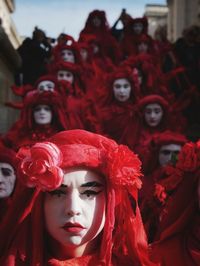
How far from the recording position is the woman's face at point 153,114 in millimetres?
6527

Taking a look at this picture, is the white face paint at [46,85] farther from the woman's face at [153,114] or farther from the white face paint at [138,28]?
the white face paint at [138,28]

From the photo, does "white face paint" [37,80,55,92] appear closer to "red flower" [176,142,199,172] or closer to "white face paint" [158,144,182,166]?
"white face paint" [158,144,182,166]

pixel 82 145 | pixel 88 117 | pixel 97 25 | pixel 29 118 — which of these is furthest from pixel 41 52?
pixel 82 145

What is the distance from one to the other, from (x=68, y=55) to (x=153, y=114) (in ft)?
7.60

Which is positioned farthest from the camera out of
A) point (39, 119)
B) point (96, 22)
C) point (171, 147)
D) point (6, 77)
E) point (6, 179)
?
point (96, 22)

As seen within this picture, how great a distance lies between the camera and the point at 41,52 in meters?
9.23

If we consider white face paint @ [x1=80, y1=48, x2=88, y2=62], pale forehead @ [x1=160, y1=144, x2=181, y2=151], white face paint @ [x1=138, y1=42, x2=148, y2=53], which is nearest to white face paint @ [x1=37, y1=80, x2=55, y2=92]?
white face paint @ [x1=80, y1=48, x2=88, y2=62]

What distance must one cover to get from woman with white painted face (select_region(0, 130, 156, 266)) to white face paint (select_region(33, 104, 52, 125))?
3149 mm

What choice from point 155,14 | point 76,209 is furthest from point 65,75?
point 155,14

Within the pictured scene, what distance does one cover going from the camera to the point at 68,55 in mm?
8477

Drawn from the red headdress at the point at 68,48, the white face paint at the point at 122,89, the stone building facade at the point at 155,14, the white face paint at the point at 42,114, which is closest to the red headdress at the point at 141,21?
the red headdress at the point at 68,48

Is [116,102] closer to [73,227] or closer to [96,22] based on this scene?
[96,22]

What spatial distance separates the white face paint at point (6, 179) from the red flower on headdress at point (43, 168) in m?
1.36

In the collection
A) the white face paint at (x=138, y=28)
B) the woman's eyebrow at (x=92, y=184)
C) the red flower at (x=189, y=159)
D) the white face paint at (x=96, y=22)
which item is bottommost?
the woman's eyebrow at (x=92, y=184)
